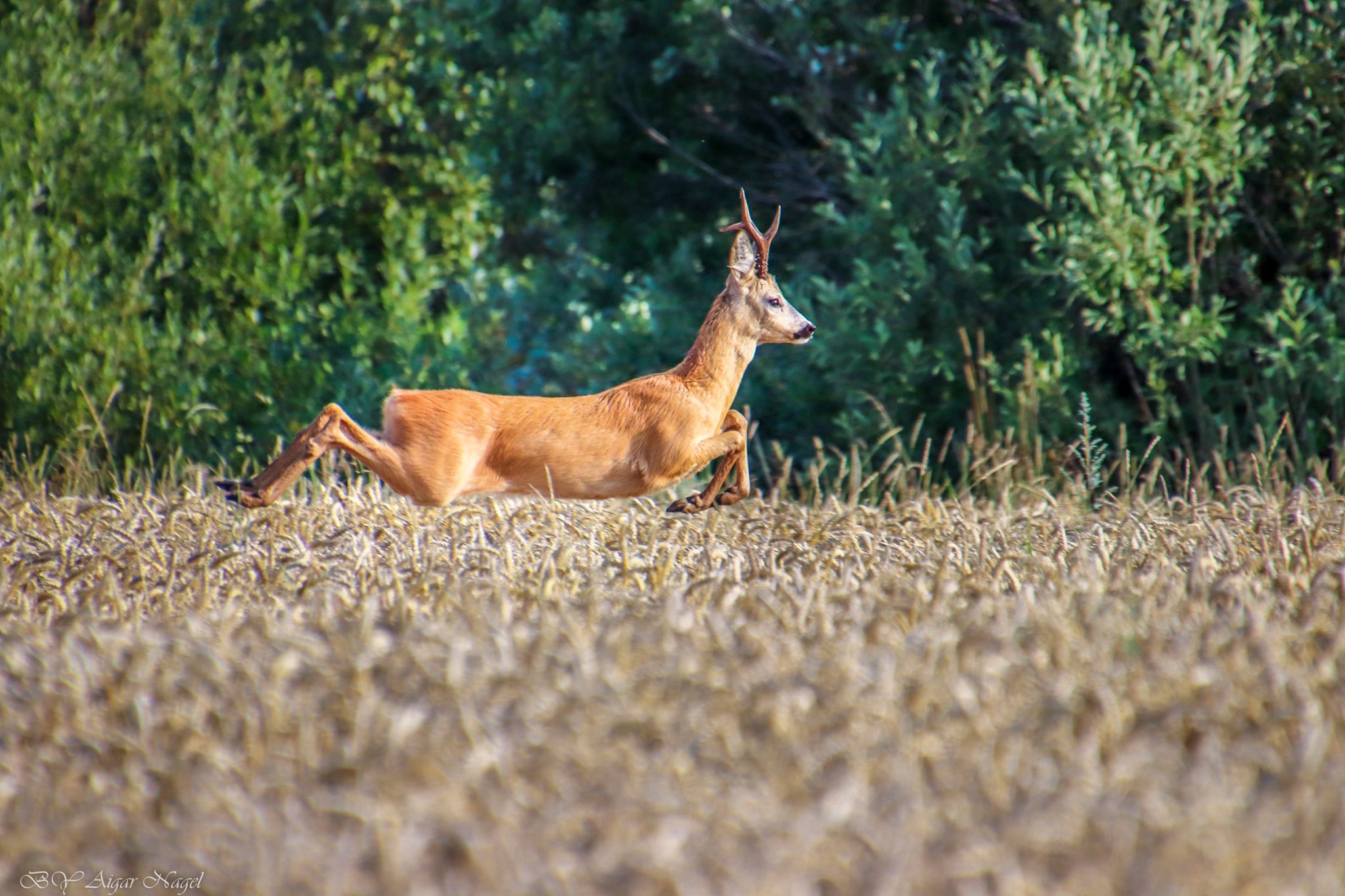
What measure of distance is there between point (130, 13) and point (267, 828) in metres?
12.9

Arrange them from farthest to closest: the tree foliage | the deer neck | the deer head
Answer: the tree foliage → the deer head → the deer neck

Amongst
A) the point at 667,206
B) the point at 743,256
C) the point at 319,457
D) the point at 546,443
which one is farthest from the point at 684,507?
the point at 667,206

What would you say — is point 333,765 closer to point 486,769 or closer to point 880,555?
point 486,769

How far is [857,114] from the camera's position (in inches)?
433

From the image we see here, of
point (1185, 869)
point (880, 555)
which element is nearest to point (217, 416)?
point (880, 555)

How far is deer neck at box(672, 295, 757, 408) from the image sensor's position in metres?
5.54

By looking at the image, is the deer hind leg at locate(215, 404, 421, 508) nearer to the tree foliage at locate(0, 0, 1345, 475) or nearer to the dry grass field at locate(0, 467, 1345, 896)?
the dry grass field at locate(0, 467, 1345, 896)

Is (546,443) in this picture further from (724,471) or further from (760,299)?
(760,299)

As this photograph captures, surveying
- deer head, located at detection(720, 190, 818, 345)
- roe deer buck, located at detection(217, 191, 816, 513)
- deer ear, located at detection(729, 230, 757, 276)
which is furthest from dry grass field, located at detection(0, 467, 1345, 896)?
deer ear, located at detection(729, 230, 757, 276)

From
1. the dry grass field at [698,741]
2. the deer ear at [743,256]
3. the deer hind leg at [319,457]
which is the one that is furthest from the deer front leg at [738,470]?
the dry grass field at [698,741]

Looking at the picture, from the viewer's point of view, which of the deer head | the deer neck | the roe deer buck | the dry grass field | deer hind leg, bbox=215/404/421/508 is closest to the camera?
the dry grass field

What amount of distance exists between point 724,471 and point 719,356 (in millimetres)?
478

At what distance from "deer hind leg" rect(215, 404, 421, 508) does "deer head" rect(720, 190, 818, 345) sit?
1535 mm

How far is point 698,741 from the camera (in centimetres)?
244
